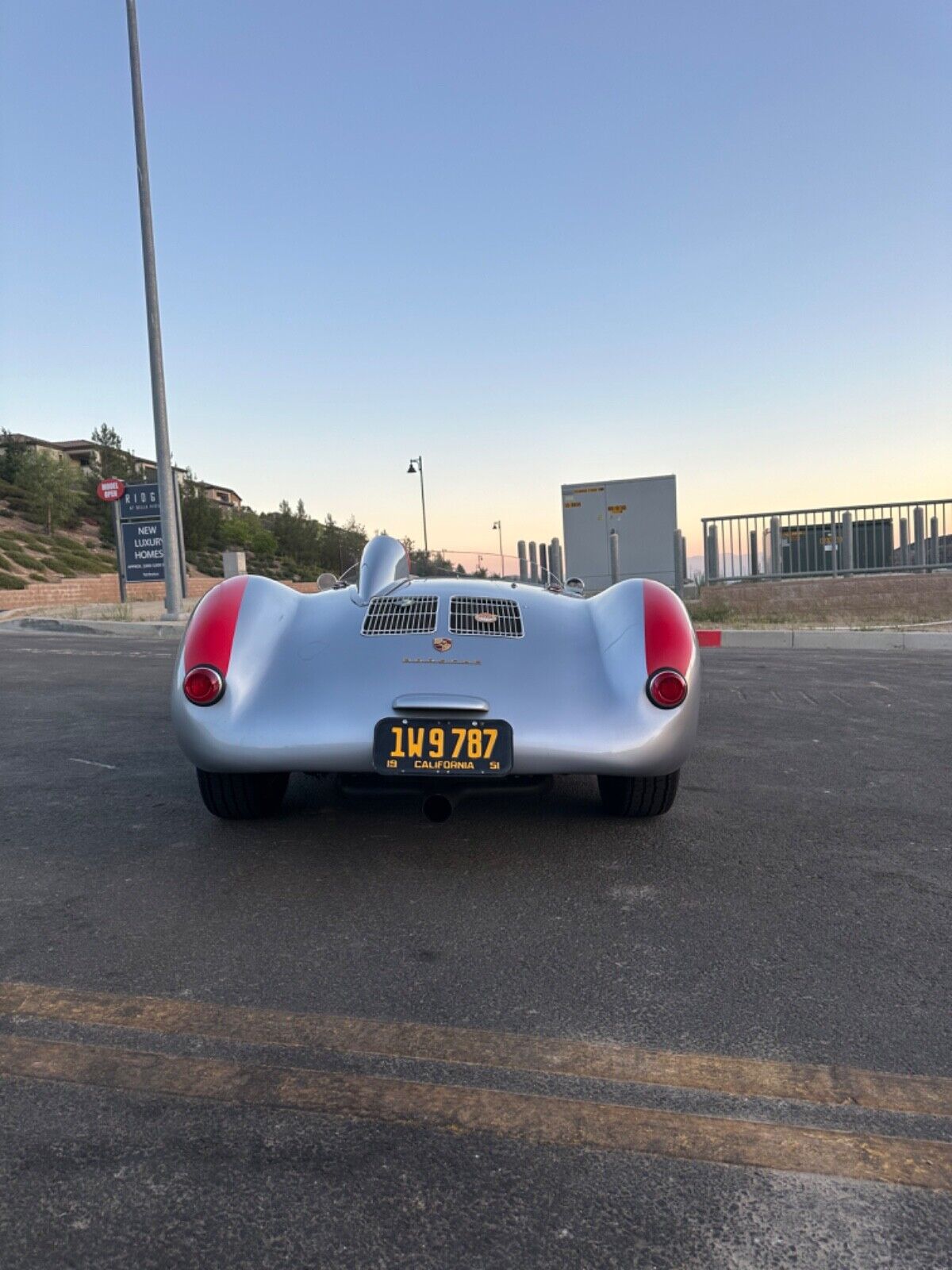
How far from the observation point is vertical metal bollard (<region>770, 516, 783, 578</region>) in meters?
16.7

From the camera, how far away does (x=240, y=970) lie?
7.70 feet

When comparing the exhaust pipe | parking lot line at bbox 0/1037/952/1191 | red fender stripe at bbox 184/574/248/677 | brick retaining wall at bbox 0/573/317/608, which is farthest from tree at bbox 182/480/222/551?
parking lot line at bbox 0/1037/952/1191

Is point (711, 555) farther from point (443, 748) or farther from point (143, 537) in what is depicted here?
point (443, 748)

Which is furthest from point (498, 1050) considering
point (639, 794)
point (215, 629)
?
point (215, 629)

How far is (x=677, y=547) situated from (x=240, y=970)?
47.7ft

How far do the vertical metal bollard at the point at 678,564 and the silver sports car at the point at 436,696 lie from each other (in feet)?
41.8

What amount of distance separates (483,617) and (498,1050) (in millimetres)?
1847

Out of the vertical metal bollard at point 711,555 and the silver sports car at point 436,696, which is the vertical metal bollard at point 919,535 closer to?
the vertical metal bollard at point 711,555

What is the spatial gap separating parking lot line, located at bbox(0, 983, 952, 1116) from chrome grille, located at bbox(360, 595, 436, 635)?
5.16 ft

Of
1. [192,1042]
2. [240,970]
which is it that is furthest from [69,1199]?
[240,970]

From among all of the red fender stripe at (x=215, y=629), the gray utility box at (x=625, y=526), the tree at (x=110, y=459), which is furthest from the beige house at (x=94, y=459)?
the red fender stripe at (x=215, y=629)

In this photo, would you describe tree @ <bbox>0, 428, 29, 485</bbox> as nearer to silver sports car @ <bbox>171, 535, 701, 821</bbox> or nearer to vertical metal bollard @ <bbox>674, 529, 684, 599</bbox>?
vertical metal bollard @ <bbox>674, 529, 684, 599</bbox>

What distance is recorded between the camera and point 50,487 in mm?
40125

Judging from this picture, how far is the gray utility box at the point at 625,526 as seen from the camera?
17297mm
